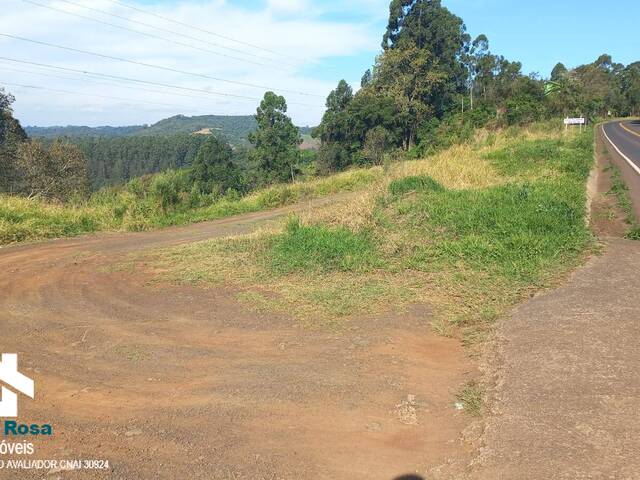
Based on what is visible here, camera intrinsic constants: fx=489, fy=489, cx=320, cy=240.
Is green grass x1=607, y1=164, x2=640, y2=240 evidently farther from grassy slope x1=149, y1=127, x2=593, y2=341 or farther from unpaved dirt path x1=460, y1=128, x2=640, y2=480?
unpaved dirt path x1=460, y1=128, x2=640, y2=480

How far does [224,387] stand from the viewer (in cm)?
373

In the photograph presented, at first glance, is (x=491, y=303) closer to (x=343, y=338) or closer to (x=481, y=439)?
(x=343, y=338)

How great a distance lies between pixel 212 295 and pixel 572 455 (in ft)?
13.9

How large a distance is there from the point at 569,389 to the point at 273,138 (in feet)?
128

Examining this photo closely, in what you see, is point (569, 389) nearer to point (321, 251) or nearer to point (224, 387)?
point (224, 387)

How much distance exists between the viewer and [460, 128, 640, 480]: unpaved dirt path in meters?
2.73

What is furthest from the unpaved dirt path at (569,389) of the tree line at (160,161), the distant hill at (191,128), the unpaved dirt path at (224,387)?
the distant hill at (191,128)

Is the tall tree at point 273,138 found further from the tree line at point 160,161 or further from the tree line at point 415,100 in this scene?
the tree line at point 415,100

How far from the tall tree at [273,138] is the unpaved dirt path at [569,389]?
119ft

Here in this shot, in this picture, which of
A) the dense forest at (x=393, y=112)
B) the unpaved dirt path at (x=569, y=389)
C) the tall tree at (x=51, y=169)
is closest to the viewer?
the unpaved dirt path at (x=569, y=389)

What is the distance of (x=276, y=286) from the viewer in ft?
20.2

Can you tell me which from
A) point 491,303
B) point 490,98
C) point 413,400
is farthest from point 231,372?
point 490,98

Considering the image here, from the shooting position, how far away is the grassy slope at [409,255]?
217 inches

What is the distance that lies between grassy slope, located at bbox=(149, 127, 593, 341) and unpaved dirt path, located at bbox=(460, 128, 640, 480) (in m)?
0.54
